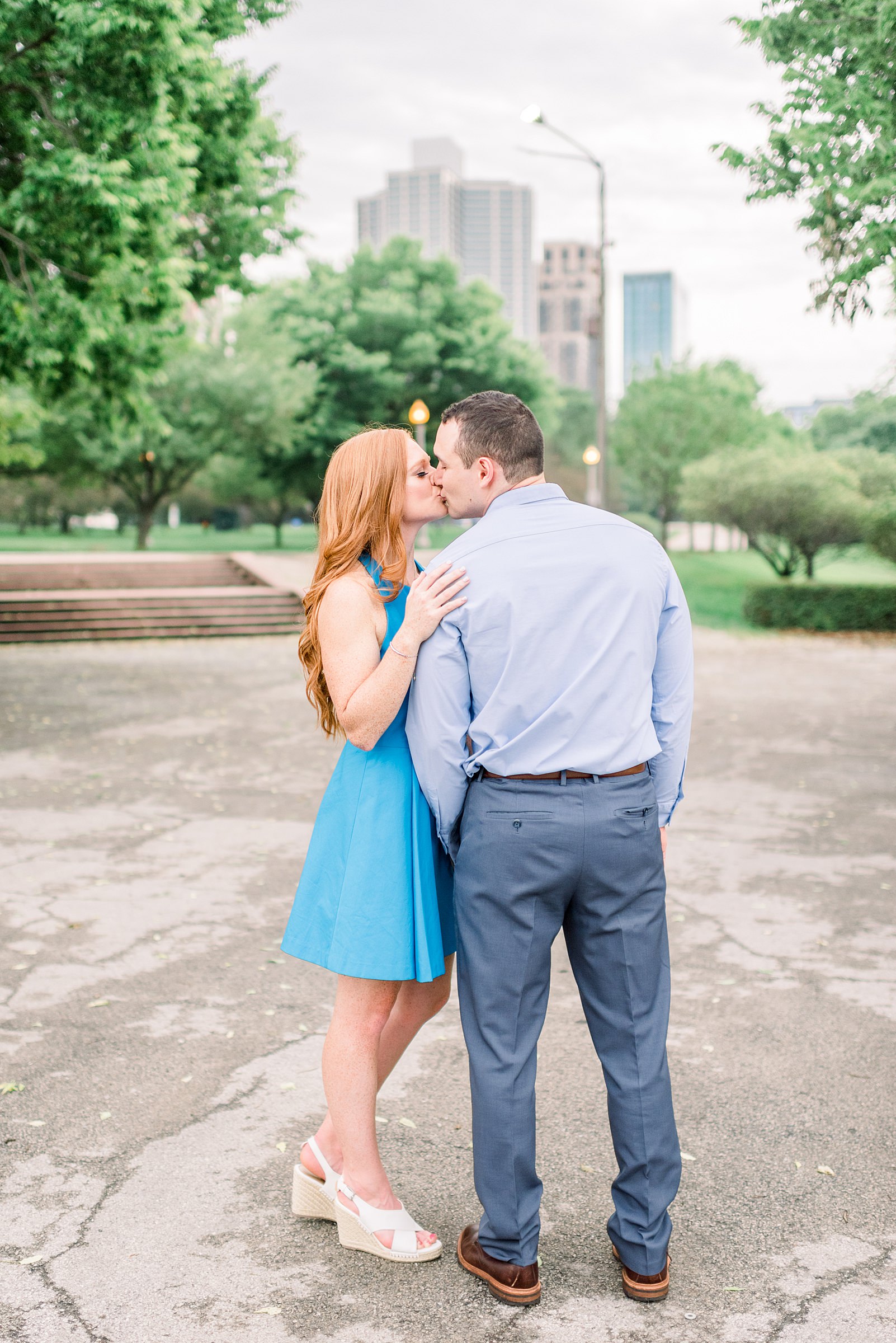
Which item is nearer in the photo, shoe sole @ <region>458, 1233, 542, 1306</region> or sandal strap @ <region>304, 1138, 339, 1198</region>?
shoe sole @ <region>458, 1233, 542, 1306</region>

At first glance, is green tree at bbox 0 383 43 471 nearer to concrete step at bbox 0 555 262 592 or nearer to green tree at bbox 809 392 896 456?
concrete step at bbox 0 555 262 592

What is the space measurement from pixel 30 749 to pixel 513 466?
795 cm

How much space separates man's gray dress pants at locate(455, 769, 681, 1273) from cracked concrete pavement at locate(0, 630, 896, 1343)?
29 cm

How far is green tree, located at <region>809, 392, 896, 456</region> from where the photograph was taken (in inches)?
1916

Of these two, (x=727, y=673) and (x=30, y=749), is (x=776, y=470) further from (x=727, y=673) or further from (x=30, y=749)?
(x=30, y=749)

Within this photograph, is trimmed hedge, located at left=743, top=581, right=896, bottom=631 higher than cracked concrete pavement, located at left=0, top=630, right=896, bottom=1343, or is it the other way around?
trimmed hedge, located at left=743, top=581, right=896, bottom=631

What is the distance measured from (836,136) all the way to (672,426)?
3575cm

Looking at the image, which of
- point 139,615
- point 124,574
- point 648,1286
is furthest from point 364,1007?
point 124,574

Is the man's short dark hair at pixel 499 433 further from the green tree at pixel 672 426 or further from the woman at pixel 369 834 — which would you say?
the green tree at pixel 672 426

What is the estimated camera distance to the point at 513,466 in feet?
8.30

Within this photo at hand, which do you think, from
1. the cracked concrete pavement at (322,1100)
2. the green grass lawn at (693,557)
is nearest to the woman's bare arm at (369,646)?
the cracked concrete pavement at (322,1100)

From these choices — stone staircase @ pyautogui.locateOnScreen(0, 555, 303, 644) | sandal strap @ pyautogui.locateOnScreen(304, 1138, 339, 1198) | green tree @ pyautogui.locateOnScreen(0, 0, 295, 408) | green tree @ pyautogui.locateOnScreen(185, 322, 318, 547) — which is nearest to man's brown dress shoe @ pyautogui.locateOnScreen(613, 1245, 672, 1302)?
sandal strap @ pyautogui.locateOnScreen(304, 1138, 339, 1198)

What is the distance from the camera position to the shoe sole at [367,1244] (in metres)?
2.75

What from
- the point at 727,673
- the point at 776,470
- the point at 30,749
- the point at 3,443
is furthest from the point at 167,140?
the point at 776,470
